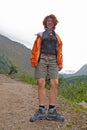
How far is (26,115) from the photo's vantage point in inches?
408

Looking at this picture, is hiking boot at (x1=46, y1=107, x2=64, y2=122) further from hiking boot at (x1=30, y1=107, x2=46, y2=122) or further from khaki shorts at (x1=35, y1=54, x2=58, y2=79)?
khaki shorts at (x1=35, y1=54, x2=58, y2=79)

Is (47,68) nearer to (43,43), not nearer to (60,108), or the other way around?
(43,43)

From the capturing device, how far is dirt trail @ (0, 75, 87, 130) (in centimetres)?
957

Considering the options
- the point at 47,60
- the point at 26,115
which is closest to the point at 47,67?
the point at 47,60

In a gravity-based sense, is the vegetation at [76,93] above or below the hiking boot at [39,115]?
above

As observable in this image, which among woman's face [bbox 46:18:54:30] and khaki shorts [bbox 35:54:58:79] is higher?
woman's face [bbox 46:18:54:30]

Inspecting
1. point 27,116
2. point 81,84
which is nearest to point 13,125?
point 27,116

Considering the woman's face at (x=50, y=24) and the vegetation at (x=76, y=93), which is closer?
the woman's face at (x=50, y=24)

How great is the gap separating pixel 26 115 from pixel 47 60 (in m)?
1.53

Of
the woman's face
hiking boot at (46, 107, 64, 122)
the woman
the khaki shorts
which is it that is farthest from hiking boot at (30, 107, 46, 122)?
the woman's face

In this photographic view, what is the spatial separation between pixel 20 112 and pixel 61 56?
191 cm

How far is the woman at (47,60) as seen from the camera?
9680mm

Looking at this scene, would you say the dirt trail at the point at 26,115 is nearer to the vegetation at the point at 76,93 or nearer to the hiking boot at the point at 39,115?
the hiking boot at the point at 39,115

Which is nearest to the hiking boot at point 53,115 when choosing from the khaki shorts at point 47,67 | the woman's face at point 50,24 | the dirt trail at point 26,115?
the dirt trail at point 26,115
